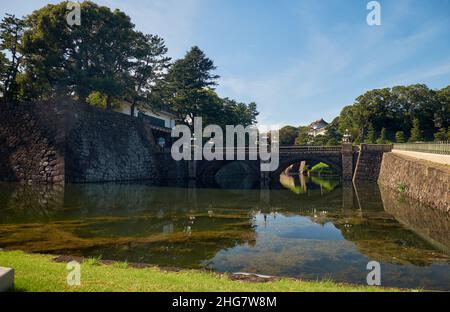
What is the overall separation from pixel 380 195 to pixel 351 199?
11.7 ft

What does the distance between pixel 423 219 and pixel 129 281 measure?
17673 millimetres

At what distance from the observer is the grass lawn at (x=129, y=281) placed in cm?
662

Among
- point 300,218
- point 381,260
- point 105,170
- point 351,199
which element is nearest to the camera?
point 381,260

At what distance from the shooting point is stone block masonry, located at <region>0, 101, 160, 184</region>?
3541cm

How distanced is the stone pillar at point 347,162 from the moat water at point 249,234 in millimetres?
17506

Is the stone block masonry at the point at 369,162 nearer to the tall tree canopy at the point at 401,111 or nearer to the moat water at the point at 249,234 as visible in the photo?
the moat water at the point at 249,234

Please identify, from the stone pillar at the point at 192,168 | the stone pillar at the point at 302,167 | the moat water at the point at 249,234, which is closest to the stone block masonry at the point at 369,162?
the moat water at the point at 249,234

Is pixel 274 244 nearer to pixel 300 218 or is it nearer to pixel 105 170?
pixel 300 218

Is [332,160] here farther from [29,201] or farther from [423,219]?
[29,201]

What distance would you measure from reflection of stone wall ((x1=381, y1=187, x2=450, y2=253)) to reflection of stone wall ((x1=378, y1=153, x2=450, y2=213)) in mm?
741

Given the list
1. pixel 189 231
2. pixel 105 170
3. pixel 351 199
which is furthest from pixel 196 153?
pixel 189 231

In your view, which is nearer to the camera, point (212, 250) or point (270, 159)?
point (212, 250)

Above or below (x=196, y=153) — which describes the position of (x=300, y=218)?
below

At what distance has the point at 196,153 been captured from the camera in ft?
161
